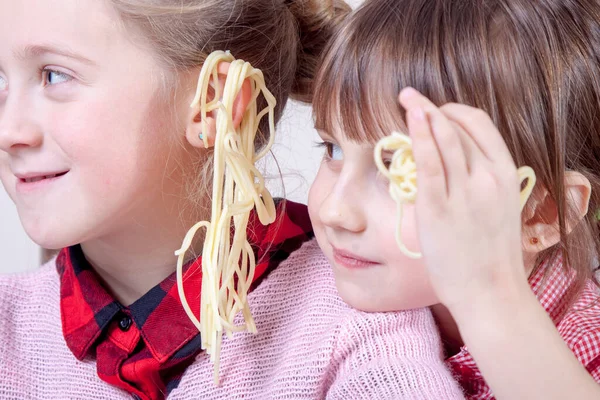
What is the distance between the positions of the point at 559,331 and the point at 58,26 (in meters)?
0.74

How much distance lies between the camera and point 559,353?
74 centimetres

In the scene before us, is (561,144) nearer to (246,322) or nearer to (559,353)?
(559,353)

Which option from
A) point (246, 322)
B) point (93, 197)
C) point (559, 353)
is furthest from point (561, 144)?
point (93, 197)

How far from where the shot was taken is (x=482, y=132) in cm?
72

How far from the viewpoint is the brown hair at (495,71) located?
0.94m

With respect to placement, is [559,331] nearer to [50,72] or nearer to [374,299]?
[374,299]

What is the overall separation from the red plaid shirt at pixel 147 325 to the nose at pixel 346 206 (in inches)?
9.6

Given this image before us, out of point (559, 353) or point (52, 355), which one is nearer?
point (559, 353)

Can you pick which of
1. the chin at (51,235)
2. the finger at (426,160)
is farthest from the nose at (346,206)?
the chin at (51,235)

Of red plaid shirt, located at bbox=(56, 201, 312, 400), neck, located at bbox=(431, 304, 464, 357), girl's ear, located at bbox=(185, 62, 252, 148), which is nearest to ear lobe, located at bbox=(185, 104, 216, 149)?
girl's ear, located at bbox=(185, 62, 252, 148)

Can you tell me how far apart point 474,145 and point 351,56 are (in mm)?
318

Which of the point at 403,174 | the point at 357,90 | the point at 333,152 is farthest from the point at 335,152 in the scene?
the point at 403,174

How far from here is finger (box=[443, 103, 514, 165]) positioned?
72 cm

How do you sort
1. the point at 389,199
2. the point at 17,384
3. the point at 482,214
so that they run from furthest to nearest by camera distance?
the point at 17,384
the point at 389,199
the point at 482,214
